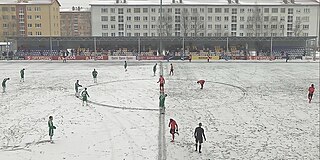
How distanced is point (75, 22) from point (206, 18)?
56.4 metres

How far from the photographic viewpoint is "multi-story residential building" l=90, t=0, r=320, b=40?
97.3 meters

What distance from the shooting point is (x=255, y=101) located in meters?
24.1

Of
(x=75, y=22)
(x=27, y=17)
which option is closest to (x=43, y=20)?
(x=27, y=17)

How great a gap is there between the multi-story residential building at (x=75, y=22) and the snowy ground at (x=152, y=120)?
334 ft

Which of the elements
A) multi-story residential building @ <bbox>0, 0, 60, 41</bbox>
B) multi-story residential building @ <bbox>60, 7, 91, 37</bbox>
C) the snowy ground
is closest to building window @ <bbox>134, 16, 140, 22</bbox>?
multi-story residential building @ <bbox>0, 0, 60, 41</bbox>

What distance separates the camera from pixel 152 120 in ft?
61.5

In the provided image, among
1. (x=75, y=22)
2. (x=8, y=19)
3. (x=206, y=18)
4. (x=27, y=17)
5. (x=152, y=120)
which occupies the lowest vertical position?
(x=152, y=120)

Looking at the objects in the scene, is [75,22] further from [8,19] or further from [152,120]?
[152,120]

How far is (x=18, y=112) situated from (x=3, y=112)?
84 cm

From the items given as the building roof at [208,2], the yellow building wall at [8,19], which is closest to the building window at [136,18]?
the building roof at [208,2]

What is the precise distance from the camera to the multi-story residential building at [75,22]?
130250 millimetres

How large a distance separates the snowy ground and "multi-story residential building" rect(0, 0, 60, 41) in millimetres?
69483

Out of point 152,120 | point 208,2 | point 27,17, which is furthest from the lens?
point 208,2

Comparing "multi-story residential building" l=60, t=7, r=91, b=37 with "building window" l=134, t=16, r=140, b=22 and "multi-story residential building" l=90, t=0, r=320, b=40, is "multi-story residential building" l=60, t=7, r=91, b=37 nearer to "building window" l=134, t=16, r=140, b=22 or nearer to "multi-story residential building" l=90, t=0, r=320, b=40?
"multi-story residential building" l=90, t=0, r=320, b=40
